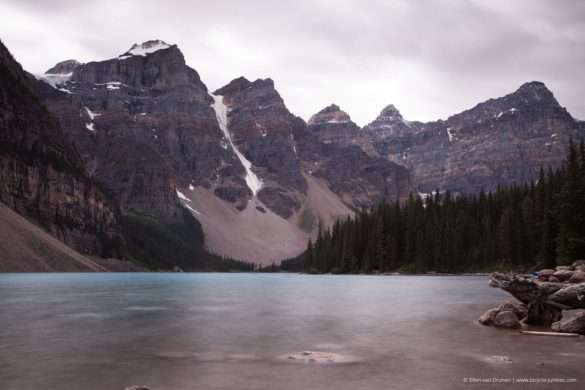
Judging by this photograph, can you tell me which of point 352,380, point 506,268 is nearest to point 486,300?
point 352,380

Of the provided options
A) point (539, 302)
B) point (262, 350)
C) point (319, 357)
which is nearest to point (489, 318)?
point (539, 302)

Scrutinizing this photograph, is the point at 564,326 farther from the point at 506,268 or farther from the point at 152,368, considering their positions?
the point at 506,268

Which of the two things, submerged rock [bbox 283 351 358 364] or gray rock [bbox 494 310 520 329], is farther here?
gray rock [bbox 494 310 520 329]

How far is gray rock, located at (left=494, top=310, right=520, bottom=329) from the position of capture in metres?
28.7

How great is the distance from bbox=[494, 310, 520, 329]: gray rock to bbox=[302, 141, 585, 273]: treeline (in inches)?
1778

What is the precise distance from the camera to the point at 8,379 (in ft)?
57.3

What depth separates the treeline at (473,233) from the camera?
70.8 meters

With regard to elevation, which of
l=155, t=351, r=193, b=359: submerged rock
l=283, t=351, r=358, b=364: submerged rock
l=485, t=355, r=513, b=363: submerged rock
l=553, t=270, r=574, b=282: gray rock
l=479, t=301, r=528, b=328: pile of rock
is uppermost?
l=553, t=270, r=574, b=282: gray rock

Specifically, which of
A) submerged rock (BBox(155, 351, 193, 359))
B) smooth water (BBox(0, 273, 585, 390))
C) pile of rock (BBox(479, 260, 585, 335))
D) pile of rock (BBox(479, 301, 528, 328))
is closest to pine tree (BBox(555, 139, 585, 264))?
smooth water (BBox(0, 273, 585, 390))

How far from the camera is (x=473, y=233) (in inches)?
4906

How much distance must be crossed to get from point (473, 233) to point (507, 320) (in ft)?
331

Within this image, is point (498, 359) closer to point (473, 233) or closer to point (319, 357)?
point (319, 357)

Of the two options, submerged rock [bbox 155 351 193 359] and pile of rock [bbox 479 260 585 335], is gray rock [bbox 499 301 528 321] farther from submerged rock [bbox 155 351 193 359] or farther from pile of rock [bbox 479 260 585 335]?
submerged rock [bbox 155 351 193 359]

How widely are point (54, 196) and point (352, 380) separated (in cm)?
20415
